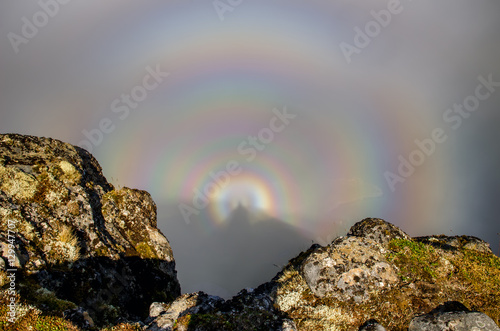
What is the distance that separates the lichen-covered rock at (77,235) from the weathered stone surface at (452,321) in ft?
38.1

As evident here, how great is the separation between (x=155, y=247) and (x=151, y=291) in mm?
2840

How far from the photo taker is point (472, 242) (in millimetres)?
15500

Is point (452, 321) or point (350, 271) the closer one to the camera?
point (452, 321)

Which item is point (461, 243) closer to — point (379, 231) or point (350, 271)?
point (379, 231)

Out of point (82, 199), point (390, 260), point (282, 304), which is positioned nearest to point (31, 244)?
point (82, 199)

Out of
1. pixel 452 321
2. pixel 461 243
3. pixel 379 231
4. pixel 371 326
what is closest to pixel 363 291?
pixel 371 326

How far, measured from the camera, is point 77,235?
49.3 feet

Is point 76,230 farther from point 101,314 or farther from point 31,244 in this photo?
point 101,314

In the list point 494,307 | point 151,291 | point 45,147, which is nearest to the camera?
point 494,307

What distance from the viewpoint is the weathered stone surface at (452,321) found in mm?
9836

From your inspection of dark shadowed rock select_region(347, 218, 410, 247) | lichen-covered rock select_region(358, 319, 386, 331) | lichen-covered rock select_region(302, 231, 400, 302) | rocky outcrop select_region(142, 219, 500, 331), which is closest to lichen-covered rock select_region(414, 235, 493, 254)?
rocky outcrop select_region(142, 219, 500, 331)

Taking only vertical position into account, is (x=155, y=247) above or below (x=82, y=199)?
below

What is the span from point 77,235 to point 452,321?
1562 cm

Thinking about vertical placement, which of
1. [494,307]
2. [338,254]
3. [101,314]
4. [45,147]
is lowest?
[494,307]
